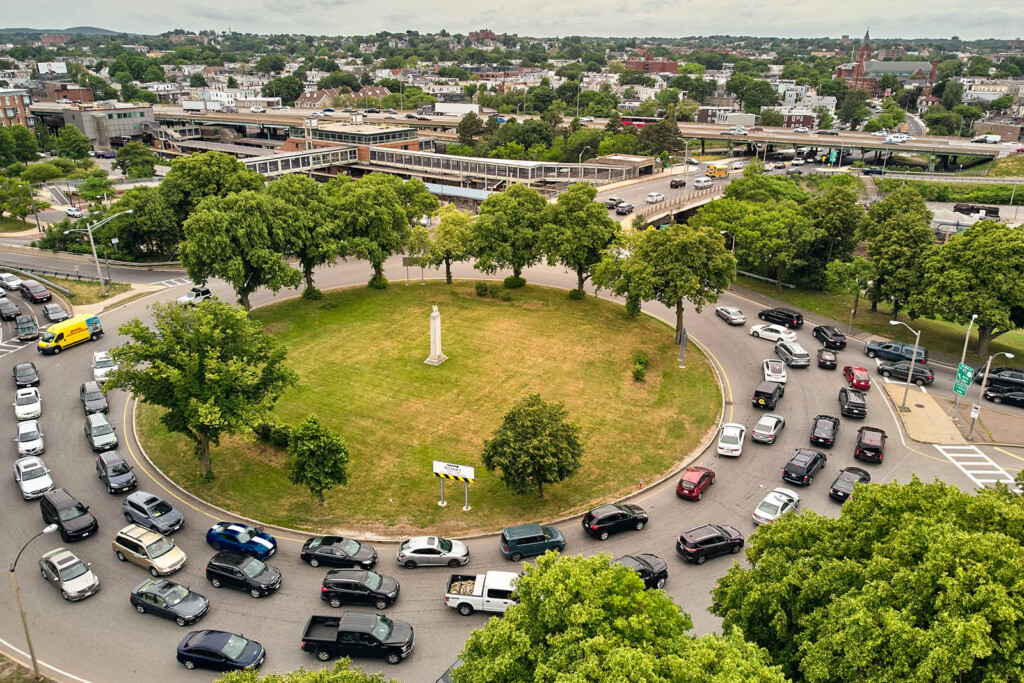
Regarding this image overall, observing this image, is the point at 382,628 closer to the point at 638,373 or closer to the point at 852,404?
the point at 638,373

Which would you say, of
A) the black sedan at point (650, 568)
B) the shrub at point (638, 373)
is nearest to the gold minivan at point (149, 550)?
the black sedan at point (650, 568)

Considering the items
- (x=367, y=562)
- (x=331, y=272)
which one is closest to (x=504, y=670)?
(x=367, y=562)

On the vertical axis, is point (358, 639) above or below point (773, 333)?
below

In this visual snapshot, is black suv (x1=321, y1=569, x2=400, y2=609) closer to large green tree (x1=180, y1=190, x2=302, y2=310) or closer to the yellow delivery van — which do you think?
large green tree (x1=180, y1=190, x2=302, y2=310)

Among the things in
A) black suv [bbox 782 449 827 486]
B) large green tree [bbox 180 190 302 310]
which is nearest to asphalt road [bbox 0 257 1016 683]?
black suv [bbox 782 449 827 486]

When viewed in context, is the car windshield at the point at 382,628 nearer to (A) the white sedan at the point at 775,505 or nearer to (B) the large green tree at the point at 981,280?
(A) the white sedan at the point at 775,505

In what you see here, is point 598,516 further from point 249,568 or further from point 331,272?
point 331,272

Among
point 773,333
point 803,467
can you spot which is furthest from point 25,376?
point 773,333
